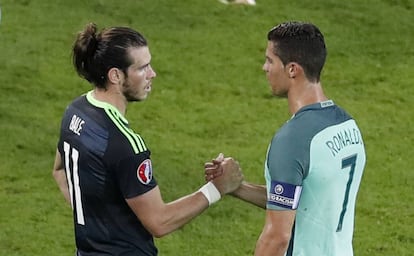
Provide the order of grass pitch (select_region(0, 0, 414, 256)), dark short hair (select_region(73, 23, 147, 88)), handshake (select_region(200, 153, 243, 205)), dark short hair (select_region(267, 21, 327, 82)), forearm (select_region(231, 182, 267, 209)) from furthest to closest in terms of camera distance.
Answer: grass pitch (select_region(0, 0, 414, 256)) → forearm (select_region(231, 182, 267, 209)) → handshake (select_region(200, 153, 243, 205)) → dark short hair (select_region(73, 23, 147, 88)) → dark short hair (select_region(267, 21, 327, 82))

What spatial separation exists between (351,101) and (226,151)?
96.4 inches

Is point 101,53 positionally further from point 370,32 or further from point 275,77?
point 370,32

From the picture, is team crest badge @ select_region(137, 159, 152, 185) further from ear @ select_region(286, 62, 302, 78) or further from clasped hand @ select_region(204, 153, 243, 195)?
ear @ select_region(286, 62, 302, 78)

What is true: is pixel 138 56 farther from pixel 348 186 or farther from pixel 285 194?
pixel 348 186

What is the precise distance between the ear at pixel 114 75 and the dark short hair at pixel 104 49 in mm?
17

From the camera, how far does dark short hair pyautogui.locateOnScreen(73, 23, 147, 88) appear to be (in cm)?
478

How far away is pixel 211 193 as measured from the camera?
4.96 m

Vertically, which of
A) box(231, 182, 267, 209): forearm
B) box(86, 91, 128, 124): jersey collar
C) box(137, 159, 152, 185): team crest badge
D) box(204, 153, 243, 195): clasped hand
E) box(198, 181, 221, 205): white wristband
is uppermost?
box(86, 91, 128, 124): jersey collar

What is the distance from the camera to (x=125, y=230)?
477 centimetres

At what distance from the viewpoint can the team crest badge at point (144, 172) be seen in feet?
15.3

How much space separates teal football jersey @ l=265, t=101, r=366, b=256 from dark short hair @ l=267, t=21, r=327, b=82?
7.2 inches

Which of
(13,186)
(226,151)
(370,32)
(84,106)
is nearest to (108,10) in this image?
(370,32)

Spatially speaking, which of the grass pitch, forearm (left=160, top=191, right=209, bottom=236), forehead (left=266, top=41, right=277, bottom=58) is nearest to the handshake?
forearm (left=160, top=191, right=209, bottom=236)

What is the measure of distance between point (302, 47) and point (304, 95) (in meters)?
0.22
